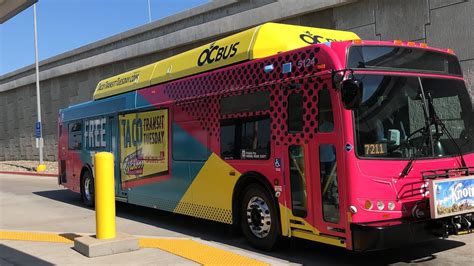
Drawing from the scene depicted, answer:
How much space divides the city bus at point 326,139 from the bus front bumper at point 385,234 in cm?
1

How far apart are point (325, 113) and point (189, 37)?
15916mm

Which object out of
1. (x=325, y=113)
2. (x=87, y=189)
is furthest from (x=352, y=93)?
(x=87, y=189)

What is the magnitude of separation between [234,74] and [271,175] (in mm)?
1799

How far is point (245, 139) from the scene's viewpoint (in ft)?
23.6

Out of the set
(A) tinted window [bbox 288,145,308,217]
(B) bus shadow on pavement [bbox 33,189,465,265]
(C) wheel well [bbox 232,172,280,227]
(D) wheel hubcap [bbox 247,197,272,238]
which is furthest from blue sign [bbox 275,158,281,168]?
(B) bus shadow on pavement [bbox 33,189,465,265]

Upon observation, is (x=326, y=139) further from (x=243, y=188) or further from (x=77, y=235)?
(x=77, y=235)

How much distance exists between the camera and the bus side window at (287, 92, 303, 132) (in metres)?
6.12

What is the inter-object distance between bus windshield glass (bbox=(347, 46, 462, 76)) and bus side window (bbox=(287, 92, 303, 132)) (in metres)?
0.82

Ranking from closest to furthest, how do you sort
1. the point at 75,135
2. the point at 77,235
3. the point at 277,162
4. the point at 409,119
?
the point at 409,119, the point at 277,162, the point at 77,235, the point at 75,135

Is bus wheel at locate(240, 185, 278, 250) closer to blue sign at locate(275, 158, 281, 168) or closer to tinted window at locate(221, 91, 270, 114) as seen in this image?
blue sign at locate(275, 158, 281, 168)

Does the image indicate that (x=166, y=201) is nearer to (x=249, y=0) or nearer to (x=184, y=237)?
(x=184, y=237)

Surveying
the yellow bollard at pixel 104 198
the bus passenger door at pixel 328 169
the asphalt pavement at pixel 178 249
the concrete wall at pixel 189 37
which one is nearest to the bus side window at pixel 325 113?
the bus passenger door at pixel 328 169

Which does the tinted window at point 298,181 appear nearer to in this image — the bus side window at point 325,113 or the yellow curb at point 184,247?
the bus side window at point 325,113

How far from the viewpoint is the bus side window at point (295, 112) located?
6117 mm
